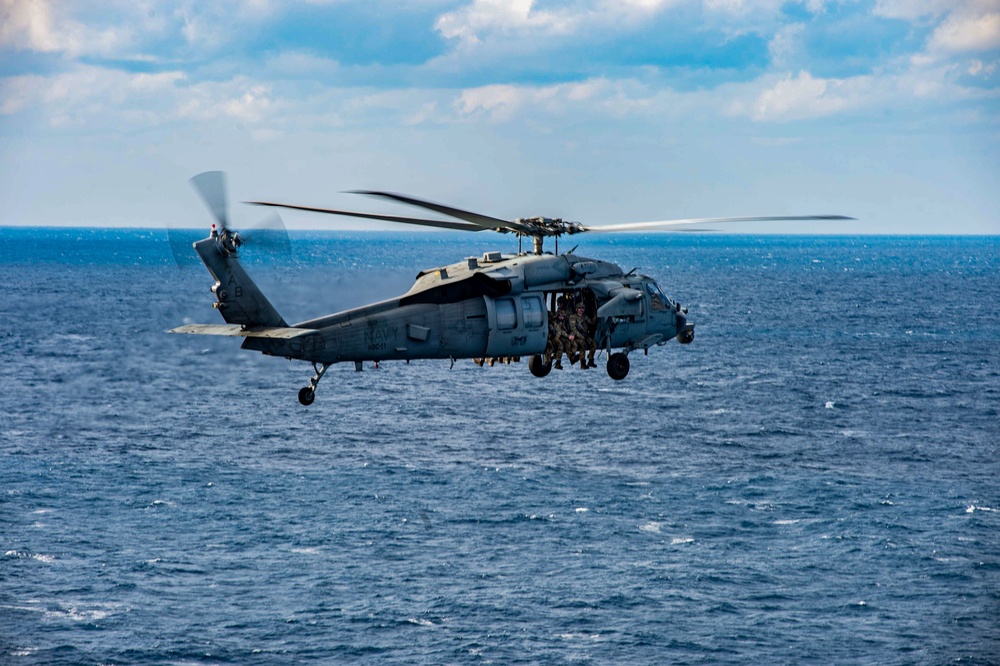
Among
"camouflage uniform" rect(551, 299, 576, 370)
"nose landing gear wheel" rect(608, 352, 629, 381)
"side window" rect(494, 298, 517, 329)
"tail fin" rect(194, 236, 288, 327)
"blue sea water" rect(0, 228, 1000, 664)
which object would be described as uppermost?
"tail fin" rect(194, 236, 288, 327)

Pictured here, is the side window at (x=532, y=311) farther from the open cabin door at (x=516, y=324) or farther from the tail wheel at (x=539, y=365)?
the tail wheel at (x=539, y=365)

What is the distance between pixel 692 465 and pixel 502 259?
81.3 metres

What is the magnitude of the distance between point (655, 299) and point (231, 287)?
18.2 meters

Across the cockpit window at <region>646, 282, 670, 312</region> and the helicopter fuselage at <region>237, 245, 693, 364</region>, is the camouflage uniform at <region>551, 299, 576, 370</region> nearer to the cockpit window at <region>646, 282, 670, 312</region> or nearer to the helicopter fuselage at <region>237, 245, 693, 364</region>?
the helicopter fuselage at <region>237, 245, 693, 364</region>

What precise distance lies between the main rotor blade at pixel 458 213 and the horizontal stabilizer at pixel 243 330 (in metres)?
6.60

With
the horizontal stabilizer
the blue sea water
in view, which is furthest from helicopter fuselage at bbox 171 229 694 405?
the blue sea water

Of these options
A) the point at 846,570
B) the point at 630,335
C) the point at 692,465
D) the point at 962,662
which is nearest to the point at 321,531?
the point at 692,465

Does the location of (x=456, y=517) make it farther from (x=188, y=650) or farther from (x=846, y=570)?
(x=846, y=570)

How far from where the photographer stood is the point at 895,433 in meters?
132

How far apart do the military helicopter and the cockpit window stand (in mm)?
45

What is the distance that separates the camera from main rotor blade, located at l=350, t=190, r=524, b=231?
118 feet

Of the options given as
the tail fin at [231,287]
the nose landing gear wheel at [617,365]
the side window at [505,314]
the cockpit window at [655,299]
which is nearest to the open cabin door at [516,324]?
the side window at [505,314]

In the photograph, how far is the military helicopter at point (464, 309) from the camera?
40.1 metres

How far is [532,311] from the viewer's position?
42.9 metres
